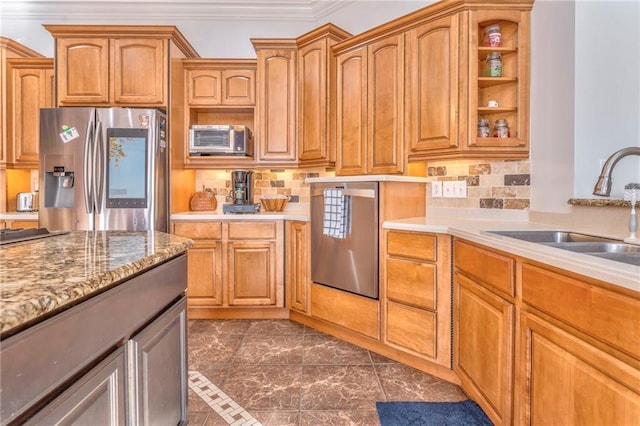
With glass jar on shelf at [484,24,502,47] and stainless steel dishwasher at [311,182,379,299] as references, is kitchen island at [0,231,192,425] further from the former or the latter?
glass jar on shelf at [484,24,502,47]

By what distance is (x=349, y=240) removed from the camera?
242 cm

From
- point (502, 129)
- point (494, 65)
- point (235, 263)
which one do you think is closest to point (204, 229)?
point (235, 263)

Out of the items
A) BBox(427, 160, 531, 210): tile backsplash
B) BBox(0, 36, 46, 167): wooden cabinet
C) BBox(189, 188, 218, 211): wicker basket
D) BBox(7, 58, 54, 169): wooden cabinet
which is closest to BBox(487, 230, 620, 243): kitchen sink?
BBox(427, 160, 531, 210): tile backsplash

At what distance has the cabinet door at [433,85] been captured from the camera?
2.28 metres

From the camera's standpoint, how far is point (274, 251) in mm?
2916

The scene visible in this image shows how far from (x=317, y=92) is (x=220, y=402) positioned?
2.44 meters

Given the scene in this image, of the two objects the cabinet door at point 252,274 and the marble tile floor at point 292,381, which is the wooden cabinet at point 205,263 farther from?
the marble tile floor at point 292,381

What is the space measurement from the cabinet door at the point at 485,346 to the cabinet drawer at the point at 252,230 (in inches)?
62.2

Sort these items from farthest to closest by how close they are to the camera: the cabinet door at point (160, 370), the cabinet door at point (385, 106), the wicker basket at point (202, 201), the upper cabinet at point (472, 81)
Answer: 1. the wicker basket at point (202, 201)
2. the cabinet door at point (385, 106)
3. the upper cabinet at point (472, 81)
4. the cabinet door at point (160, 370)

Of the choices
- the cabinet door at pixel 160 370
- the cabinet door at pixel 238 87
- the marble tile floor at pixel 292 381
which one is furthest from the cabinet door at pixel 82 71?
the cabinet door at pixel 160 370

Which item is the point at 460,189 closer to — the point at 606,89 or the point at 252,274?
the point at 606,89

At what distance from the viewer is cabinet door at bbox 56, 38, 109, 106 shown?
2.91 meters

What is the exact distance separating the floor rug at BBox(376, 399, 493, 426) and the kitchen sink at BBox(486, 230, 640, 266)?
915 mm

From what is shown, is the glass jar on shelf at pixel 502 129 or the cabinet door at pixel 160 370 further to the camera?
the glass jar on shelf at pixel 502 129
